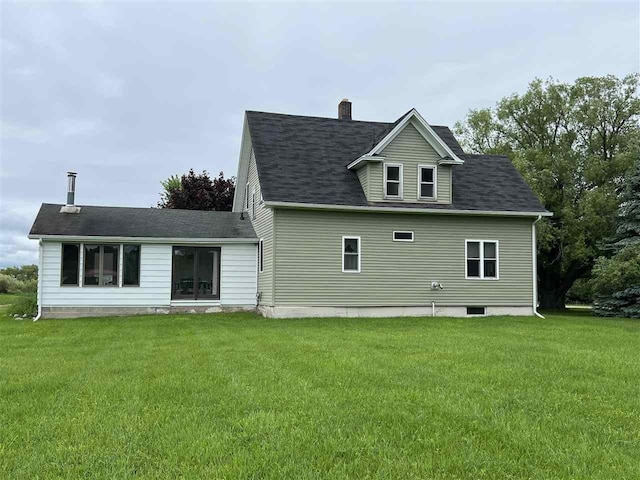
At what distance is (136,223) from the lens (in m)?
17.8

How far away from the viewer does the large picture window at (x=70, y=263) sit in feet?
54.2

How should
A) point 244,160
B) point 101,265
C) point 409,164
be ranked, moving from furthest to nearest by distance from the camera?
1. point 244,160
2. point 409,164
3. point 101,265

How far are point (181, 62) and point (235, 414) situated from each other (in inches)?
634

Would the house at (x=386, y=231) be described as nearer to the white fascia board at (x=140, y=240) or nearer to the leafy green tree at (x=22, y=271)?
the white fascia board at (x=140, y=240)

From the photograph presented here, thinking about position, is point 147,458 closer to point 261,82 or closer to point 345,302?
point 345,302

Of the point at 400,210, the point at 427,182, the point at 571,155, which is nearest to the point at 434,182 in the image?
the point at 427,182

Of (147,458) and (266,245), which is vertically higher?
(266,245)

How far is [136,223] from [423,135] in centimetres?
965

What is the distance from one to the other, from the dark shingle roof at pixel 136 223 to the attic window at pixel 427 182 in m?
5.65

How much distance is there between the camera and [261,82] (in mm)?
21781

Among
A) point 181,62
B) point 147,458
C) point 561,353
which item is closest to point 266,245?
point 181,62

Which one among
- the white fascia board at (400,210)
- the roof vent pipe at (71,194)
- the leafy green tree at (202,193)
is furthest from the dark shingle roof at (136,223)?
the leafy green tree at (202,193)

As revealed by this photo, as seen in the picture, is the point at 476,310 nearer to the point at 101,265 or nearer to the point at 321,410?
→ the point at 101,265

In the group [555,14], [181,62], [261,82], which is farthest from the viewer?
[261,82]
